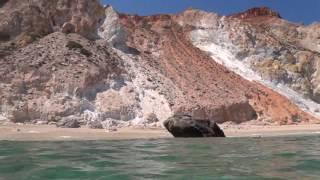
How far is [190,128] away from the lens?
24.0 metres

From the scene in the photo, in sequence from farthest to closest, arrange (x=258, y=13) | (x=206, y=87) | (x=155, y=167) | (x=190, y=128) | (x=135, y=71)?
(x=258, y=13)
(x=206, y=87)
(x=135, y=71)
(x=190, y=128)
(x=155, y=167)

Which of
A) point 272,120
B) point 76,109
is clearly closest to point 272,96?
point 272,120

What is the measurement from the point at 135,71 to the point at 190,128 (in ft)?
54.9

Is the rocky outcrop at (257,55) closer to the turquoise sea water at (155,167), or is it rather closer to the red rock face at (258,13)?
the red rock face at (258,13)

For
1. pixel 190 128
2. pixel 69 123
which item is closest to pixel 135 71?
pixel 69 123

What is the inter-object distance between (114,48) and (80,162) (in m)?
32.3

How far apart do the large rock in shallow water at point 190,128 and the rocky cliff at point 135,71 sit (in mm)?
6572

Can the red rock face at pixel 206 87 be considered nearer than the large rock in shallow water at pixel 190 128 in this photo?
No

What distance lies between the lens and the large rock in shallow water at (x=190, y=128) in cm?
2406

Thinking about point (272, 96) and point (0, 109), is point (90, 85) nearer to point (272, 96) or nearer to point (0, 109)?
point (0, 109)

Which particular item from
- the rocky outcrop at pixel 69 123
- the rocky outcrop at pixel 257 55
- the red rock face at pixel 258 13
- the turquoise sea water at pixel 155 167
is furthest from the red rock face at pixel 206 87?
the red rock face at pixel 258 13

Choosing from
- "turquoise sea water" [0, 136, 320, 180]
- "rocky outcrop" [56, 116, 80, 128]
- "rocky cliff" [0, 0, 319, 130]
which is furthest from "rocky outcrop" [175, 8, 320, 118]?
"turquoise sea water" [0, 136, 320, 180]

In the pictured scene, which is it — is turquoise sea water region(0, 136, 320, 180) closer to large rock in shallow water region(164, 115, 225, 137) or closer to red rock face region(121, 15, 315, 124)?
large rock in shallow water region(164, 115, 225, 137)

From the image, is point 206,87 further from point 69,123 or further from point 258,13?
point 258,13
